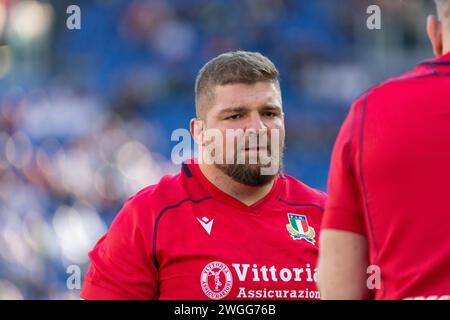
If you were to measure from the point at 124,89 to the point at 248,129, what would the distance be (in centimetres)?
648

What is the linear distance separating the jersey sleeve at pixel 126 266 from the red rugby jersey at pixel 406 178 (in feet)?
4.02

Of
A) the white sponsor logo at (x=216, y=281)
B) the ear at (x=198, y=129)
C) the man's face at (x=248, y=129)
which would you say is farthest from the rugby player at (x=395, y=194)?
the ear at (x=198, y=129)

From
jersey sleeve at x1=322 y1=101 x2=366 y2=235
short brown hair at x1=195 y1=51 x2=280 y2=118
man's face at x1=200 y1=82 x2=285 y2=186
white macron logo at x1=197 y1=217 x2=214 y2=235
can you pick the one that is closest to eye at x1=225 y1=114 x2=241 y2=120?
man's face at x1=200 y1=82 x2=285 y2=186

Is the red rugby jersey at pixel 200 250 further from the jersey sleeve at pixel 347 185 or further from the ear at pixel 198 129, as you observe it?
the jersey sleeve at pixel 347 185

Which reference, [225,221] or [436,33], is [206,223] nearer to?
[225,221]

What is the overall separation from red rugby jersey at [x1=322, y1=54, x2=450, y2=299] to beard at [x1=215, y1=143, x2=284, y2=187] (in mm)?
1256

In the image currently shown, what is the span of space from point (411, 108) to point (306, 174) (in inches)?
280

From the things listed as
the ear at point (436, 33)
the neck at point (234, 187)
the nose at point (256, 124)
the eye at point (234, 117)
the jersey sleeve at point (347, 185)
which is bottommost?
the jersey sleeve at point (347, 185)

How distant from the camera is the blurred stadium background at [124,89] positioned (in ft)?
29.0

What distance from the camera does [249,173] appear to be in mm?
3021

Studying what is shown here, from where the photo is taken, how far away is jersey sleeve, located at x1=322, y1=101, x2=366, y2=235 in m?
1.75
